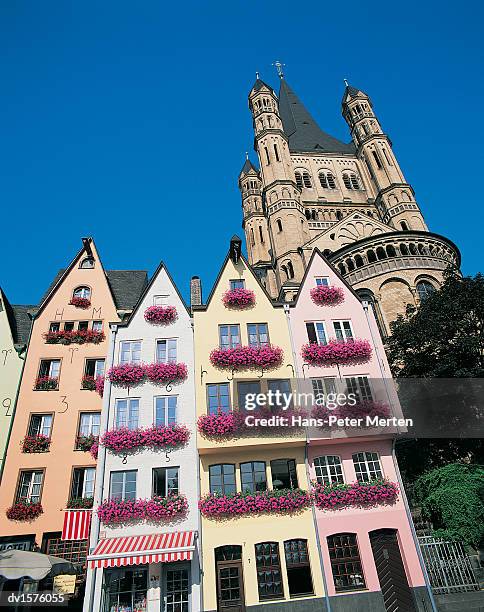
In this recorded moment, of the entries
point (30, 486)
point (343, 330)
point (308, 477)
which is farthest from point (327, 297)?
point (30, 486)

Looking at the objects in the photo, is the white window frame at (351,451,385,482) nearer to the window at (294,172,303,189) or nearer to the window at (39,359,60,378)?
the window at (39,359,60,378)

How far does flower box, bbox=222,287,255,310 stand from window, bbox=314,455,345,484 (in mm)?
8239

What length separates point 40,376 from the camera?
2072 cm

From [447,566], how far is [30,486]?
17.8 metres

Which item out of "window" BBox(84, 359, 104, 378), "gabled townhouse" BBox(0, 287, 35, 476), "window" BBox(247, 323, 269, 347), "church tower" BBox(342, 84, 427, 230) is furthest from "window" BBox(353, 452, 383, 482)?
"church tower" BBox(342, 84, 427, 230)

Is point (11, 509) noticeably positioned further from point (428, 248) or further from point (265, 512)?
point (428, 248)

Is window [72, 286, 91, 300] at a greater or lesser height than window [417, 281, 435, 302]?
lesser

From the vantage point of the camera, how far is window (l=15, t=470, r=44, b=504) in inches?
699

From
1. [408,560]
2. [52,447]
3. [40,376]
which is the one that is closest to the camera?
[408,560]

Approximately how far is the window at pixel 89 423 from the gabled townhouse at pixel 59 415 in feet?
0.15

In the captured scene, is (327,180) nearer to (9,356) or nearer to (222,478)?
(9,356)

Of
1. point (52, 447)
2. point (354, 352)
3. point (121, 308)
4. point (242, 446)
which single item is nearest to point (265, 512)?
point (242, 446)

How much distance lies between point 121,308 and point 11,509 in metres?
11.1

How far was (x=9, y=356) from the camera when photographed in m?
21.4
